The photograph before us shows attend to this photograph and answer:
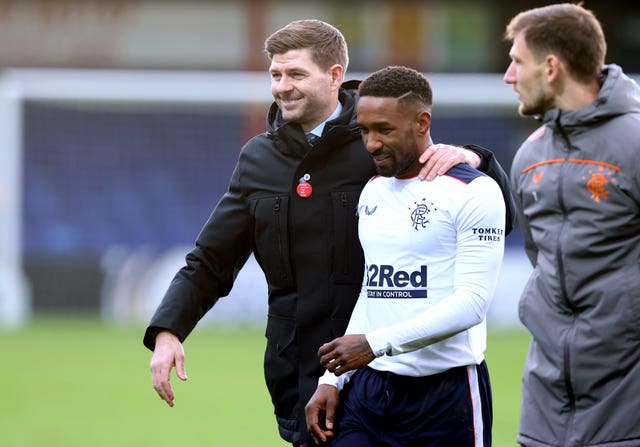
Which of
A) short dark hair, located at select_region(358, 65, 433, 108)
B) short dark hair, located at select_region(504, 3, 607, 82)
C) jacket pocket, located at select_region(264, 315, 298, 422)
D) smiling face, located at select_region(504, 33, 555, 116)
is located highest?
short dark hair, located at select_region(504, 3, 607, 82)

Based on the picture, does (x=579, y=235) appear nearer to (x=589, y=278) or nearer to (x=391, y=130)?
(x=589, y=278)

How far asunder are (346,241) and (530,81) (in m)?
1.03

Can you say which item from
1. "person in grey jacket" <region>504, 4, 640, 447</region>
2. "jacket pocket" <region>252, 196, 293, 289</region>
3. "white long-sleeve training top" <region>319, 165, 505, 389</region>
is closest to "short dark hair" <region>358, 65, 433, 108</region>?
"white long-sleeve training top" <region>319, 165, 505, 389</region>

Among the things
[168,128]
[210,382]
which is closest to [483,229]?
[210,382]

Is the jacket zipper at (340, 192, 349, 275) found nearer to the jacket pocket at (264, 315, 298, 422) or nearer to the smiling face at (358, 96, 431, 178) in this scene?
the jacket pocket at (264, 315, 298, 422)

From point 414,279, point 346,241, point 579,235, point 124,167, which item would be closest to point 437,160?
point 414,279

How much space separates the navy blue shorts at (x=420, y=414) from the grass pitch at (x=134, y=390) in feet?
18.1

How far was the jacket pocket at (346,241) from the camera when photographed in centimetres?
442

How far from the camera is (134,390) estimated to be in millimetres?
13281

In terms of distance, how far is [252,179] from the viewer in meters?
4.70

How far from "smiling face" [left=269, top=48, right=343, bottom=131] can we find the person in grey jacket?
3.33 feet

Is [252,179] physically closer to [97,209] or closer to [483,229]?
[483,229]

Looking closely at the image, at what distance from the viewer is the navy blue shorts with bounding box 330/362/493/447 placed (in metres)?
4.01

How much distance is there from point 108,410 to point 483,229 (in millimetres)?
8380
